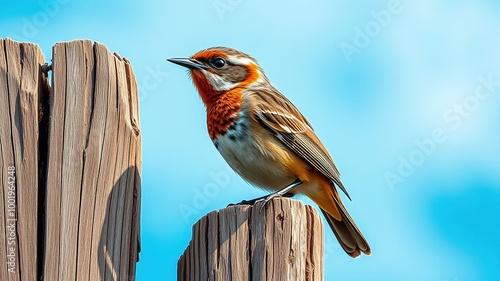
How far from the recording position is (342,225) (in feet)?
22.0

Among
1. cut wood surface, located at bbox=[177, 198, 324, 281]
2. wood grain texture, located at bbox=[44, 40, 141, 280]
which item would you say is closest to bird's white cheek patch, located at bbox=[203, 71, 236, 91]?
wood grain texture, located at bbox=[44, 40, 141, 280]

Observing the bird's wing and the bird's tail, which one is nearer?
the bird's tail

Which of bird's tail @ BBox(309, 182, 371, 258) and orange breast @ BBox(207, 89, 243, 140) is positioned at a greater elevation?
orange breast @ BBox(207, 89, 243, 140)

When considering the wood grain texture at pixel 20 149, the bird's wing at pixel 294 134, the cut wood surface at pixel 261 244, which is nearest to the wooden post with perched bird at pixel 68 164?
the wood grain texture at pixel 20 149

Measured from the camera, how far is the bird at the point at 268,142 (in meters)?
6.39

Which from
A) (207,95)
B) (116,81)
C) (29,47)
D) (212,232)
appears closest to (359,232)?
(207,95)

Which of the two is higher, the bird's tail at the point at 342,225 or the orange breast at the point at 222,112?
the orange breast at the point at 222,112

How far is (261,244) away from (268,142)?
2.28m

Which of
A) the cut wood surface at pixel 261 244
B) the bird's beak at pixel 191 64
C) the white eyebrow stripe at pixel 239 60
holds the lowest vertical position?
the cut wood surface at pixel 261 244

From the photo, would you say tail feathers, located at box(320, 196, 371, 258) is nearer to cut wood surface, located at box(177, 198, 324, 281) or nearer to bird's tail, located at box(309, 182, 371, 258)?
bird's tail, located at box(309, 182, 371, 258)

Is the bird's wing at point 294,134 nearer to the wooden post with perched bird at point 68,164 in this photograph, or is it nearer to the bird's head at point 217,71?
the bird's head at point 217,71

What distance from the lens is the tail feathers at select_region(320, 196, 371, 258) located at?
6.38m

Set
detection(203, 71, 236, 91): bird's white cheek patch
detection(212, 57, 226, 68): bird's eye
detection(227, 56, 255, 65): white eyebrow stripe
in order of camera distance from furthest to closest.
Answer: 1. detection(227, 56, 255, 65): white eyebrow stripe
2. detection(212, 57, 226, 68): bird's eye
3. detection(203, 71, 236, 91): bird's white cheek patch

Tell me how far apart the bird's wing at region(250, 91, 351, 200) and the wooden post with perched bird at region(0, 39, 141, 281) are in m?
2.06
